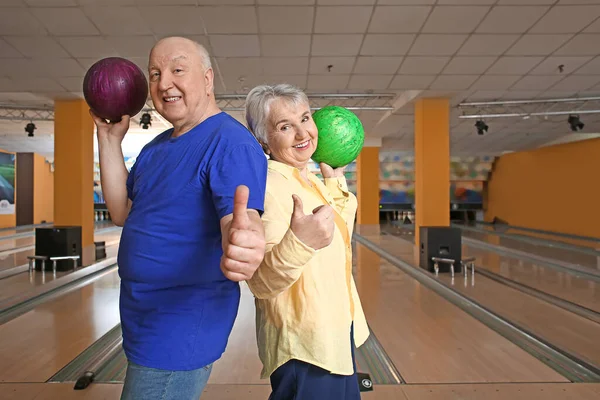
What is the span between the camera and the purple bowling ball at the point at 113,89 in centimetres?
120

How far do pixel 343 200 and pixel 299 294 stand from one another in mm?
452

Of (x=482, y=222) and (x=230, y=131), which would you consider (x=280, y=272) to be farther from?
(x=482, y=222)

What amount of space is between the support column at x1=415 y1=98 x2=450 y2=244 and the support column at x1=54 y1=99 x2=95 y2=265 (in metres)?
5.92

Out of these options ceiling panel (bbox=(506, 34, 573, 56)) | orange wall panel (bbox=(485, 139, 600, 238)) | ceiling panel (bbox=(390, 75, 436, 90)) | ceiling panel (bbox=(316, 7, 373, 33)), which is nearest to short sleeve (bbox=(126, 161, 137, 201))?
ceiling panel (bbox=(316, 7, 373, 33))

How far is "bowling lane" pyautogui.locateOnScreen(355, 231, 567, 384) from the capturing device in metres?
2.82

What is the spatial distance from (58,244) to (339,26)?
5139 mm

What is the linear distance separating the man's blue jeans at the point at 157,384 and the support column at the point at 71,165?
7370 mm

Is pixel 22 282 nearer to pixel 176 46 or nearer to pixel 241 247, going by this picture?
pixel 176 46

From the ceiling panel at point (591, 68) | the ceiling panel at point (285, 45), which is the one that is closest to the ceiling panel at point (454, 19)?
the ceiling panel at point (285, 45)

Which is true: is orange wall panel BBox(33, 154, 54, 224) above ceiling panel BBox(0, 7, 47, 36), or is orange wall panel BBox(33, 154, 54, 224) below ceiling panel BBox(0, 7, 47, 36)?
below

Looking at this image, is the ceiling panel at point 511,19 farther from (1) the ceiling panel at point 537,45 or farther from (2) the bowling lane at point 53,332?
(2) the bowling lane at point 53,332

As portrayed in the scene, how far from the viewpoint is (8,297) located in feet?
16.2

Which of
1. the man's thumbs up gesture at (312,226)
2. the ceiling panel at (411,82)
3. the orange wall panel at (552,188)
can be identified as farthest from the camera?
the orange wall panel at (552,188)

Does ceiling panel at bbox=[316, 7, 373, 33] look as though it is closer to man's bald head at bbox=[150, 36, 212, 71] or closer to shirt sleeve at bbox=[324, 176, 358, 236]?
shirt sleeve at bbox=[324, 176, 358, 236]
